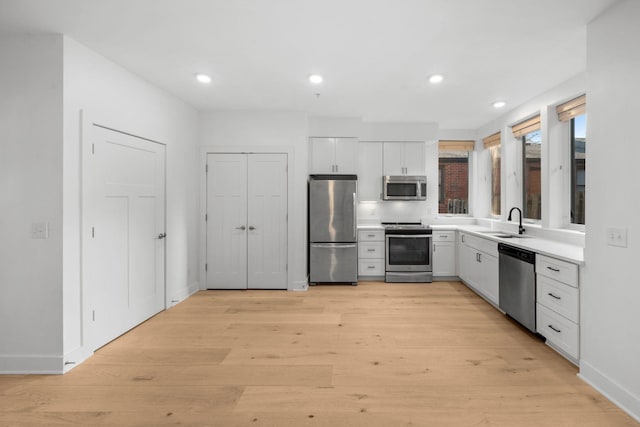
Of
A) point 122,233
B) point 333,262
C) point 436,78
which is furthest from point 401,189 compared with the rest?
point 122,233

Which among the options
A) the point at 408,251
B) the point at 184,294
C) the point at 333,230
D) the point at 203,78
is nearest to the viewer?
the point at 203,78

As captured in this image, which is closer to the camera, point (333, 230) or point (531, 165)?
point (531, 165)

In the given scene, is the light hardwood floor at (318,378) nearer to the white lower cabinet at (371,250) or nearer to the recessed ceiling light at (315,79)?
the white lower cabinet at (371,250)

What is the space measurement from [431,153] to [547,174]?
2.23 metres

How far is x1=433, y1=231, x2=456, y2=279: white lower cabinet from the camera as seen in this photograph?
17.6 feet

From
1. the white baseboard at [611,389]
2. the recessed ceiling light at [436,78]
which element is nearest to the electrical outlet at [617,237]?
the white baseboard at [611,389]

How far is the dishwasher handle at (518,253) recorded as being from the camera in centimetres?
314

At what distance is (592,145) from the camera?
236cm

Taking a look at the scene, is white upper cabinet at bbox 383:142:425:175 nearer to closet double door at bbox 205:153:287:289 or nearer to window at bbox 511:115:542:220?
window at bbox 511:115:542:220

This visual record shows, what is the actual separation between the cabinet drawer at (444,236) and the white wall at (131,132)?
12.2 ft

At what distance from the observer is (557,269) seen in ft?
9.02

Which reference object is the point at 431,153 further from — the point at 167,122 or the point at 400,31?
the point at 167,122

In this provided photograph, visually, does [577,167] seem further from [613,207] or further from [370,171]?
[370,171]

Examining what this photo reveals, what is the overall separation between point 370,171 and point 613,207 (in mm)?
3781
